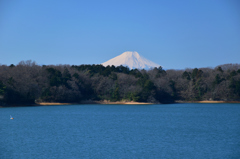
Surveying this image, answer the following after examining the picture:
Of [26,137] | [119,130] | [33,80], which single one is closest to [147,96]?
[33,80]

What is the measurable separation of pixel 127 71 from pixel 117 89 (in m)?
20.5

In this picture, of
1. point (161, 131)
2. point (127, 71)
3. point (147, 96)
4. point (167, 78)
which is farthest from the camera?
point (127, 71)

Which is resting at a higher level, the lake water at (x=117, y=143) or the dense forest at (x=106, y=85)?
the dense forest at (x=106, y=85)

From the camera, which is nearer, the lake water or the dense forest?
the lake water

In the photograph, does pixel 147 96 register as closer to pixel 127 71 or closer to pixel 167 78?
pixel 167 78

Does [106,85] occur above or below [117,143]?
above

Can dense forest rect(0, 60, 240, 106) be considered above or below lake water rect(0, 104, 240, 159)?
above

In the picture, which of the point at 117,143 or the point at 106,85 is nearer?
the point at 117,143

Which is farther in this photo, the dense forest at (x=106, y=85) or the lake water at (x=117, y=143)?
the dense forest at (x=106, y=85)

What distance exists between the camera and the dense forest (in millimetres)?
77125

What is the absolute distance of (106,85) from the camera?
95.9 m

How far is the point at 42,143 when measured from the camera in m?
27.1

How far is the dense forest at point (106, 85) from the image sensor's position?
77.1 m

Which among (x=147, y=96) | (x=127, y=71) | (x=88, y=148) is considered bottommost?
(x=88, y=148)
